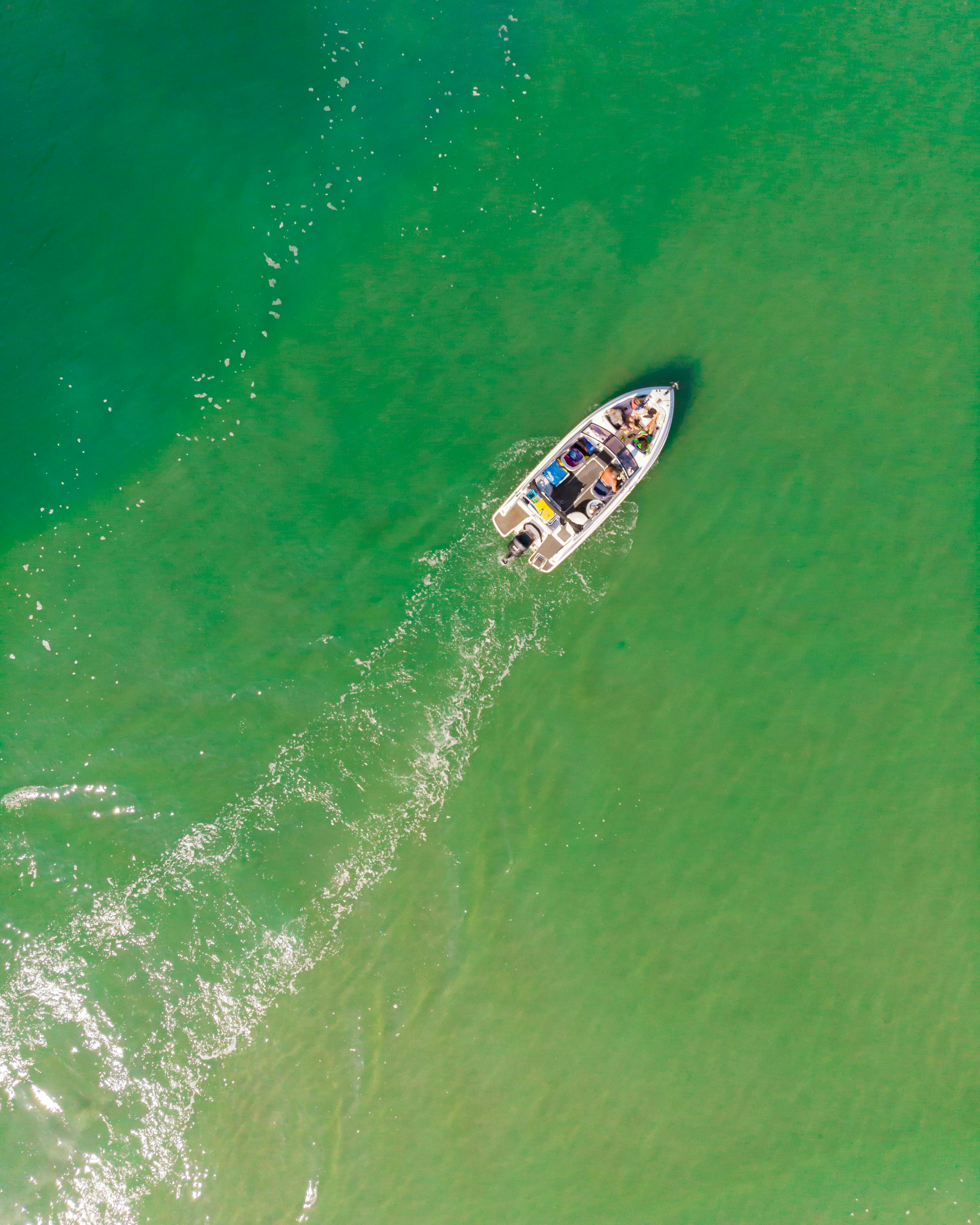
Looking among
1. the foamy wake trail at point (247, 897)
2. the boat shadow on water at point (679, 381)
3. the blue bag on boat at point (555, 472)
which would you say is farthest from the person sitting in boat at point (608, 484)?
the boat shadow on water at point (679, 381)

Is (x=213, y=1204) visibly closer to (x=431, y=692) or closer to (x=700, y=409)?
(x=431, y=692)

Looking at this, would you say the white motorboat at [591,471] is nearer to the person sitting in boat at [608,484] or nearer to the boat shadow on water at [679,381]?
the person sitting in boat at [608,484]

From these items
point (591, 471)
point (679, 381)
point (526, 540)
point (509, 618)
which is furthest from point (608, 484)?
point (509, 618)

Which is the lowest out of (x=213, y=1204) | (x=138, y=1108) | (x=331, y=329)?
(x=213, y=1204)

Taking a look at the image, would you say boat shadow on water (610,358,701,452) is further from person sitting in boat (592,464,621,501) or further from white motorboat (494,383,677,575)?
person sitting in boat (592,464,621,501)

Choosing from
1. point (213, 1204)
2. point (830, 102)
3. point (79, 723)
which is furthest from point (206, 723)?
point (830, 102)

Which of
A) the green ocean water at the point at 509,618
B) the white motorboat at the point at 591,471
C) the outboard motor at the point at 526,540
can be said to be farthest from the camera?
the green ocean water at the point at 509,618
